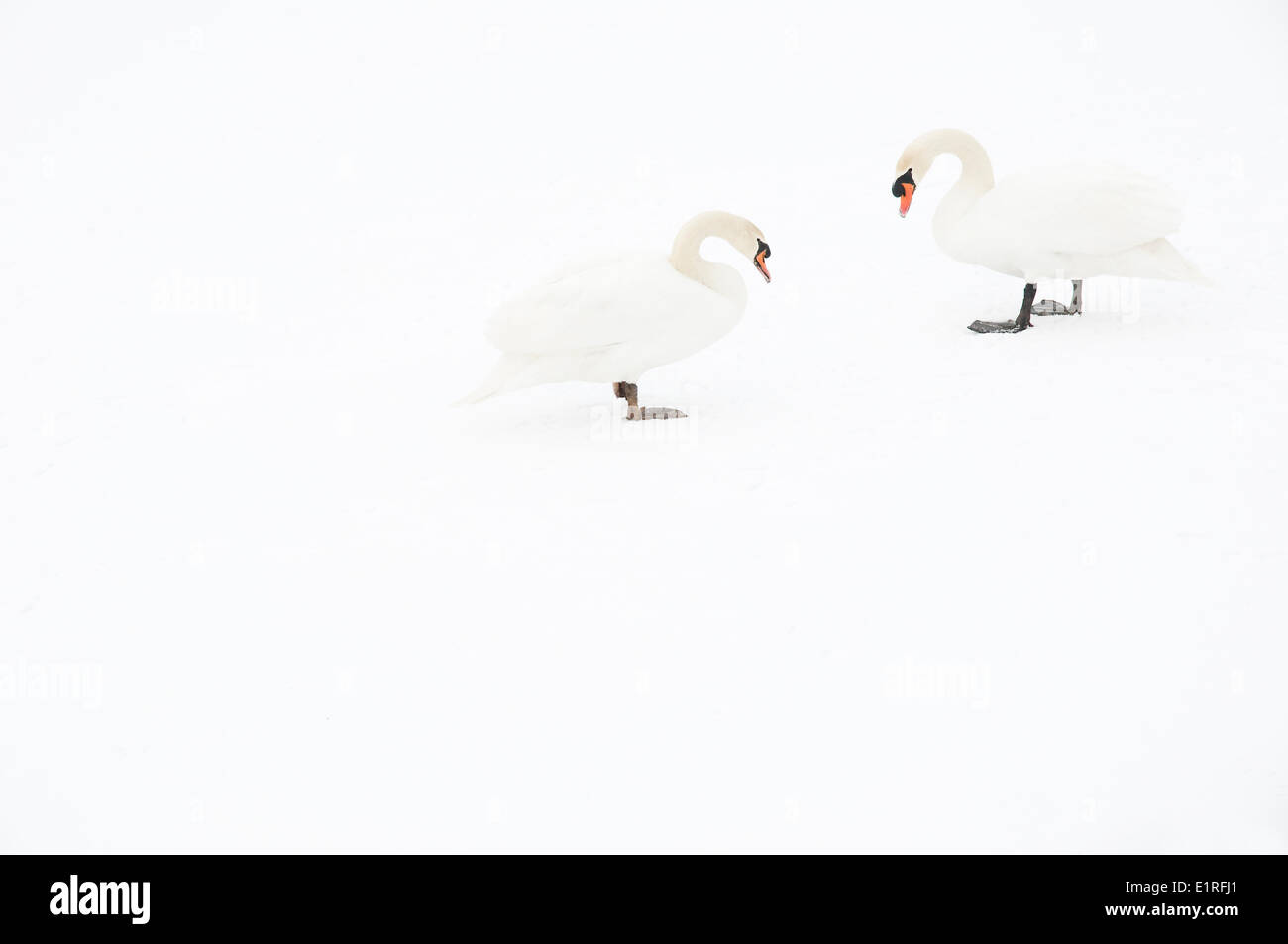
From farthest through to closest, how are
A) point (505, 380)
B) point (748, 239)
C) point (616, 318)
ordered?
point (748, 239) → point (505, 380) → point (616, 318)

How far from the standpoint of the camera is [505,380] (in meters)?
7.09

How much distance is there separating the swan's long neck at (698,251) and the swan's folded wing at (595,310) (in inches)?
4.6

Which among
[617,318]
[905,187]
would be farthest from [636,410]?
[905,187]

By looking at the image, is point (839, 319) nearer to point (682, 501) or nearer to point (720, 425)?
point (720, 425)

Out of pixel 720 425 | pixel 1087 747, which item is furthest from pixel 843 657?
pixel 720 425

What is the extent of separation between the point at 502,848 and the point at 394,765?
0.65 meters

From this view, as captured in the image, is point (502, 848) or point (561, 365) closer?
point (502, 848)

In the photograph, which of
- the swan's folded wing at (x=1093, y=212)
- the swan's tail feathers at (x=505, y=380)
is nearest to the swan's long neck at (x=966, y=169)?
the swan's folded wing at (x=1093, y=212)

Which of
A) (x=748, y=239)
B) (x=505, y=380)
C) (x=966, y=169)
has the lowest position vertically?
(x=505, y=380)

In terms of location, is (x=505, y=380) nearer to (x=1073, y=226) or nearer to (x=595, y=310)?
(x=595, y=310)

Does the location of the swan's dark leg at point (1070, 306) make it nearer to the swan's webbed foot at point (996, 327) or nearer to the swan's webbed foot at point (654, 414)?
the swan's webbed foot at point (996, 327)

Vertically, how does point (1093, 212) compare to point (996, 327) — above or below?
above

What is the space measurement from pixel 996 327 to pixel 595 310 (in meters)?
3.37

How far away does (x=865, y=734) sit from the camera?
15.6 feet
